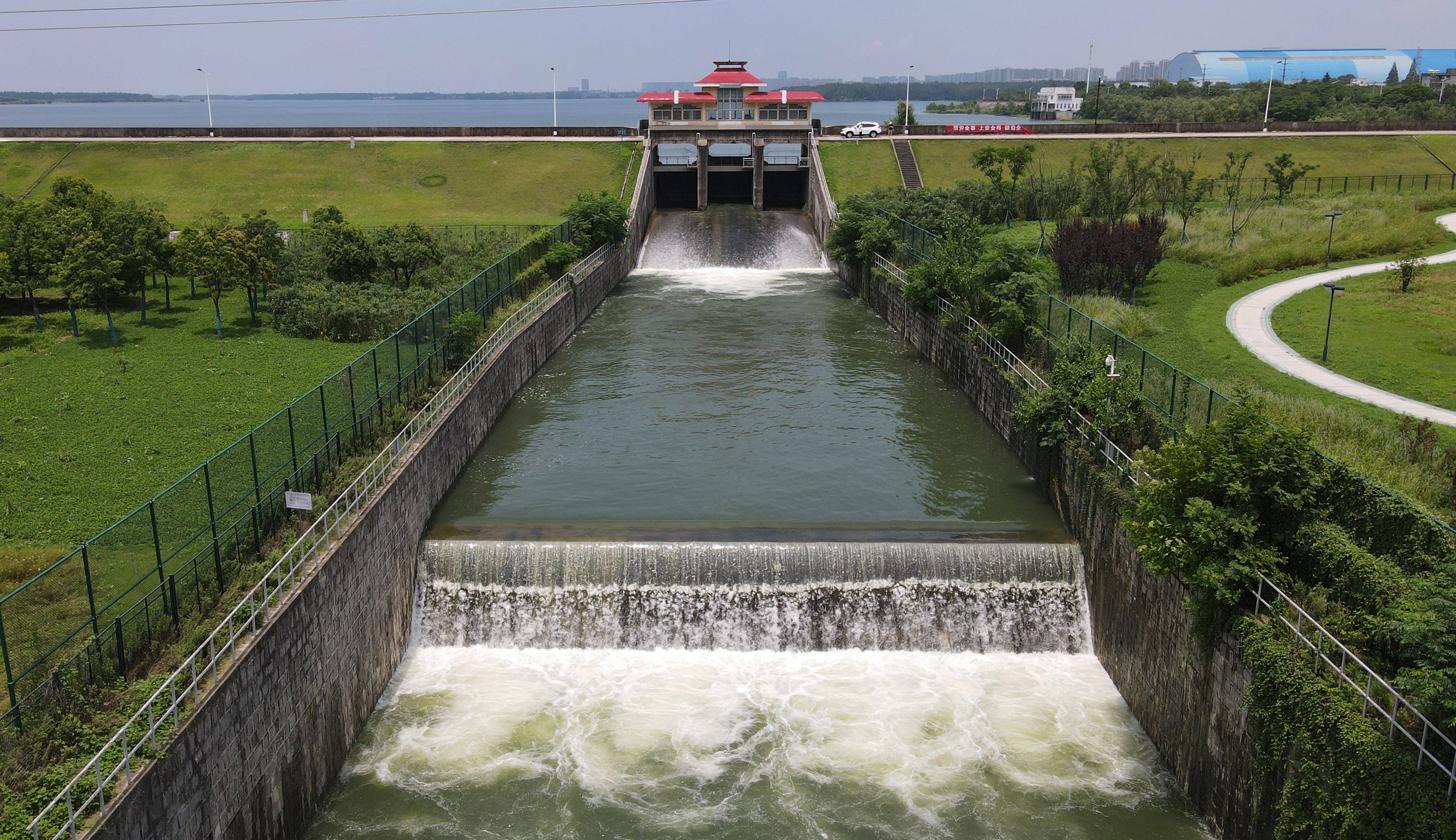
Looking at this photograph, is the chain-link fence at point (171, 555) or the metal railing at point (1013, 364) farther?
the metal railing at point (1013, 364)

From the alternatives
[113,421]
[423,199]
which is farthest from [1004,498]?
[423,199]

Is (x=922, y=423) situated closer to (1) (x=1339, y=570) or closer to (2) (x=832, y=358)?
(2) (x=832, y=358)

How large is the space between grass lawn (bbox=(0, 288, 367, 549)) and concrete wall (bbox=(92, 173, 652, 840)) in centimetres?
527

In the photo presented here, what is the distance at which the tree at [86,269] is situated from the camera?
37.5 metres

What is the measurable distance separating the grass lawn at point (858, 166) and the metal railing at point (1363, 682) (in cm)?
5082

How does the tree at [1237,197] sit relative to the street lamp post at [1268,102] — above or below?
below

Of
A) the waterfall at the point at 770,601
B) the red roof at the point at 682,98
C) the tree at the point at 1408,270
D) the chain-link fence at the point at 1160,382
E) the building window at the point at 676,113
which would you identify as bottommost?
the waterfall at the point at 770,601

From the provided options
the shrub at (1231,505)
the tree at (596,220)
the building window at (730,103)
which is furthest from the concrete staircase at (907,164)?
the shrub at (1231,505)

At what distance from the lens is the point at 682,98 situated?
70.2 m

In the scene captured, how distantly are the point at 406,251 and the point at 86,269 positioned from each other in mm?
11780

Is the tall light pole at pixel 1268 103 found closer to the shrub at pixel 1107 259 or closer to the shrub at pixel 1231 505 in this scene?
the shrub at pixel 1107 259

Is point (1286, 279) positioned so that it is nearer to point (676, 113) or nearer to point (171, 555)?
point (676, 113)

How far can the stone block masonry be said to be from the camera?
13.7m

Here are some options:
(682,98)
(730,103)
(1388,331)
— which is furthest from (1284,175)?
(682,98)
